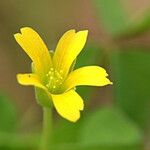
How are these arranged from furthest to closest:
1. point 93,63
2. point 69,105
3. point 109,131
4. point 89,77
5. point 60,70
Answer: point 93,63, point 109,131, point 60,70, point 89,77, point 69,105

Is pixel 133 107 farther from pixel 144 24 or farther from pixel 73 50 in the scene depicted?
pixel 73 50

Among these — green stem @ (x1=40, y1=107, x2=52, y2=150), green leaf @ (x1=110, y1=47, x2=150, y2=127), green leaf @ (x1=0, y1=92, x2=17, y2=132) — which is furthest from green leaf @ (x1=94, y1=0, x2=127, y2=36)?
green stem @ (x1=40, y1=107, x2=52, y2=150)

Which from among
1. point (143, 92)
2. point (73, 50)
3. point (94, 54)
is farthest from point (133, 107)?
point (73, 50)

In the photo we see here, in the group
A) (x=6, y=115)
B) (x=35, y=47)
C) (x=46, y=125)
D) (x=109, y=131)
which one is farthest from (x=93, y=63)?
(x=35, y=47)

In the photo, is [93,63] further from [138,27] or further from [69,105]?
[69,105]

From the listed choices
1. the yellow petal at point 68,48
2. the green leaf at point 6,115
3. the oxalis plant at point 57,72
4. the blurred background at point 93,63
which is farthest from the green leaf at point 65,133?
the yellow petal at point 68,48

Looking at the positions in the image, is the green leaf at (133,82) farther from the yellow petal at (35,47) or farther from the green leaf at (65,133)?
the yellow petal at (35,47)
